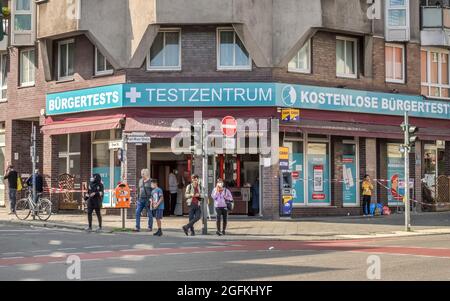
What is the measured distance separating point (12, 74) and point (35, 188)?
319 inches

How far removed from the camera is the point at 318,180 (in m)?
30.3

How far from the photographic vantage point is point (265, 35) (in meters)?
28.2

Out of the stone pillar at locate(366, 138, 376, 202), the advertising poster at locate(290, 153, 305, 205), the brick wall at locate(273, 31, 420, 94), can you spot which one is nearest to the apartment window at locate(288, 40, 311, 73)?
the brick wall at locate(273, 31, 420, 94)

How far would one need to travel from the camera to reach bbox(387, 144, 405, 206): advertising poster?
32.2m

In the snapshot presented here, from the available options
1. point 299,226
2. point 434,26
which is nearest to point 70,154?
point 299,226

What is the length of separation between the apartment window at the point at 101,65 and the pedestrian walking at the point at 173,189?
16.0 ft

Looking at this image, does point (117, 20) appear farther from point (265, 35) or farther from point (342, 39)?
point (342, 39)

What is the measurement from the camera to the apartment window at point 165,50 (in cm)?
2859

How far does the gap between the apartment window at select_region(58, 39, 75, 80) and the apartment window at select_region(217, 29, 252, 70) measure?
6700mm

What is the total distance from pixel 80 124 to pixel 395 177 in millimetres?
13923

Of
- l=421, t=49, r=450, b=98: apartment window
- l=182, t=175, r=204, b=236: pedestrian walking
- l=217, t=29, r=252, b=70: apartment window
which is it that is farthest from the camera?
l=421, t=49, r=450, b=98: apartment window

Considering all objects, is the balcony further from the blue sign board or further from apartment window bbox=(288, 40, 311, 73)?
apartment window bbox=(288, 40, 311, 73)

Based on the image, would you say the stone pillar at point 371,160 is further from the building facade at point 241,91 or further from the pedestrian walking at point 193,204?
the pedestrian walking at point 193,204

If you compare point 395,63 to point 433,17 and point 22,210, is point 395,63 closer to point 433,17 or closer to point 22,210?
point 433,17
